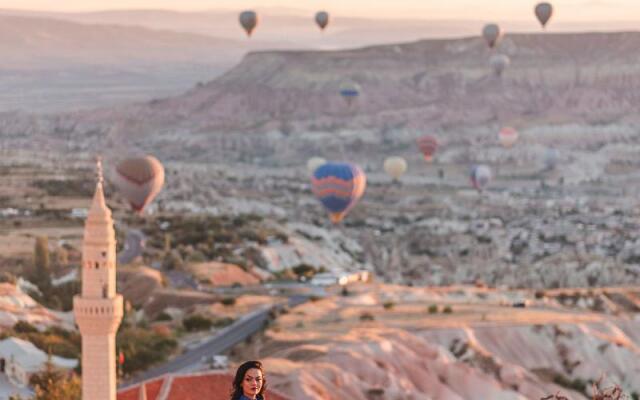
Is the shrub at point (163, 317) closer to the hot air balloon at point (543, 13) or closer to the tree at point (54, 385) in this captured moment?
the tree at point (54, 385)

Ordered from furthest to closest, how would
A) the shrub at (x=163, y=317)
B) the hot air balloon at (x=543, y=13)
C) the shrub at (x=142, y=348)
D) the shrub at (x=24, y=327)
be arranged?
the hot air balloon at (x=543, y=13), the shrub at (x=163, y=317), the shrub at (x=24, y=327), the shrub at (x=142, y=348)

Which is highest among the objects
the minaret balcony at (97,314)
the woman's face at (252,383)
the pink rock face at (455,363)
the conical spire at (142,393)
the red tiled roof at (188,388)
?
the woman's face at (252,383)

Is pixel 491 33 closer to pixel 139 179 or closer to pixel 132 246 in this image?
pixel 132 246

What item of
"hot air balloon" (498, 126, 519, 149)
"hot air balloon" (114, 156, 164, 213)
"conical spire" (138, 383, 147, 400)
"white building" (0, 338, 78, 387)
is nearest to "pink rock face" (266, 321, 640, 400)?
"conical spire" (138, 383, 147, 400)

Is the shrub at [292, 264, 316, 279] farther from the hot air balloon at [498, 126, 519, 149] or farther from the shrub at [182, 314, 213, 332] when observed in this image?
the hot air balloon at [498, 126, 519, 149]

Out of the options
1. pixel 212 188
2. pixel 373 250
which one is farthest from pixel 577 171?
pixel 373 250

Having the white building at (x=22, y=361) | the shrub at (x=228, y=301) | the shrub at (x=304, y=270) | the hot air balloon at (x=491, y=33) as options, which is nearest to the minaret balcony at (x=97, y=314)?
the white building at (x=22, y=361)
